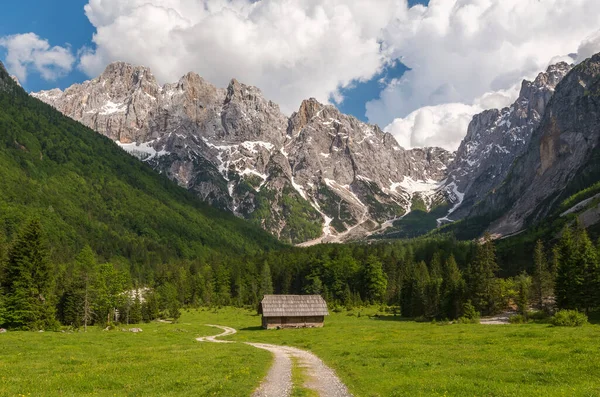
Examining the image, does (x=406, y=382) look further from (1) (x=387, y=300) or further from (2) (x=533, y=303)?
(1) (x=387, y=300)

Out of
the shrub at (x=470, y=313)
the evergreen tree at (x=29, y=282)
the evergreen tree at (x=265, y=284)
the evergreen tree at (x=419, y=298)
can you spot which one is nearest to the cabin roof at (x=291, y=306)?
the evergreen tree at (x=419, y=298)

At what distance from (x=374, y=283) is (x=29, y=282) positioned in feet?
310

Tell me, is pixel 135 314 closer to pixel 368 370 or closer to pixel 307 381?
pixel 368 370

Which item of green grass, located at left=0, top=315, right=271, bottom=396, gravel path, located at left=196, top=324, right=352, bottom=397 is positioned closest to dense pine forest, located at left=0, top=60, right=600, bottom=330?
green grass, located at left=0, top=315, right=271, bottom=396

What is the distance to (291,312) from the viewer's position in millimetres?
81125

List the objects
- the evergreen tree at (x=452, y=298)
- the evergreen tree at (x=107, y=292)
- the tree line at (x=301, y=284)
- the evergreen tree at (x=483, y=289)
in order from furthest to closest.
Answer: the evergreen tree at (x=107, y=292)
the evergreen tree at (x=452, y=298)
the evergreen tree at (x=483, y=289)
the tree line at (x=301, y=284)

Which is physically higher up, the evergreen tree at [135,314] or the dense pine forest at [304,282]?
the dense pine forest at [304,282]

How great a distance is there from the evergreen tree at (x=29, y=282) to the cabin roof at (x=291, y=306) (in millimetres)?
37136

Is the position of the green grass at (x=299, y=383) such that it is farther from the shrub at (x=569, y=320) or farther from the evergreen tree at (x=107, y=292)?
the evergreen tree at (x=107, y=292)

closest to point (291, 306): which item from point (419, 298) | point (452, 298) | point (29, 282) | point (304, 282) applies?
point (419, 298)

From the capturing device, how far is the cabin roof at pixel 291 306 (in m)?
80.4

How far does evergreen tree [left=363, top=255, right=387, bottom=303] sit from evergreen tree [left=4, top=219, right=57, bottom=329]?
90.3 m

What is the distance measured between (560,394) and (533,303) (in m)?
83.6

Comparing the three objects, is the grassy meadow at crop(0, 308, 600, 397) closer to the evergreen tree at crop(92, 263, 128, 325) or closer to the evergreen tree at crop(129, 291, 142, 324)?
the evergreen tree at crop(92, 263, 128, 325)
